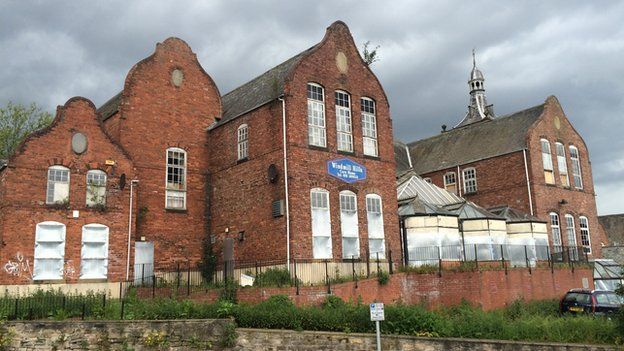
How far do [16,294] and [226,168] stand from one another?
10217mm

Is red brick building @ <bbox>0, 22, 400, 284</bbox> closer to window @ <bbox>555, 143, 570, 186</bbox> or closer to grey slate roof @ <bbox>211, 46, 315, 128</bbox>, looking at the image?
grey slate roof @ <bbox>211, 46, 315, 128</bbox>

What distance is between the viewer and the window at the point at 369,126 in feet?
90.7

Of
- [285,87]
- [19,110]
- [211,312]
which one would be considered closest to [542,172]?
[285,87]

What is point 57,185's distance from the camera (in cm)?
2403

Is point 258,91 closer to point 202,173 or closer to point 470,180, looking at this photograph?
point 202,173

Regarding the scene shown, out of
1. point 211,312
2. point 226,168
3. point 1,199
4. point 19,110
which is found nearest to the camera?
point 211,312

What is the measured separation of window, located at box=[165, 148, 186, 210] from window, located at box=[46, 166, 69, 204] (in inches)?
187

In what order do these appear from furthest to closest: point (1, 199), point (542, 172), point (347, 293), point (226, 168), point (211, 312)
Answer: point (542, 172)
point (226, 168)
point (1, 199)
point (347, 293)
point (211, 312)

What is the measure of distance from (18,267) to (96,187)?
4.33 meters

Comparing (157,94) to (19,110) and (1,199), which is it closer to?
(1,199)

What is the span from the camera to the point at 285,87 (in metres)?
24.8

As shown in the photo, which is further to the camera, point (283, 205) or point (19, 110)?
point (19, 110)

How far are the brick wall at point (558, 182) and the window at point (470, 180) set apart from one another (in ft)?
14.4

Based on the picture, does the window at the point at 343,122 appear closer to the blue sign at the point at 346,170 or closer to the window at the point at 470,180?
the blue sign at the point at 346,170
